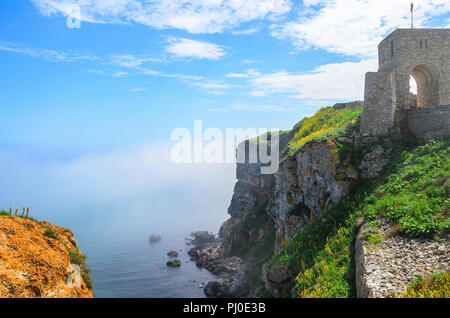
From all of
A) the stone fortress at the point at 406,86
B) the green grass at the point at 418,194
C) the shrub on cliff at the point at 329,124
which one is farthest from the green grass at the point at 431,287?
the shrub on cliff at the point at 329,124

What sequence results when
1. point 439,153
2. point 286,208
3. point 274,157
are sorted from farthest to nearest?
point 274,157, point 286,208, point 439,153

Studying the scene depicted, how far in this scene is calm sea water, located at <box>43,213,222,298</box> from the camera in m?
55.2

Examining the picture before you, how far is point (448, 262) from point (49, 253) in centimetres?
1356

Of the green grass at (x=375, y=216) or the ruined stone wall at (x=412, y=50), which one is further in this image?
the ruined stone wall at (x=412, y=50)

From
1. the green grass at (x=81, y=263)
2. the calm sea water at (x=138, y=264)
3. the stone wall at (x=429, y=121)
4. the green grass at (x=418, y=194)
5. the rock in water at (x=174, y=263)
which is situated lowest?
the calm sea water at (x=138, y=264)

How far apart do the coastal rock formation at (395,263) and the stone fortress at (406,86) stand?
11298mm

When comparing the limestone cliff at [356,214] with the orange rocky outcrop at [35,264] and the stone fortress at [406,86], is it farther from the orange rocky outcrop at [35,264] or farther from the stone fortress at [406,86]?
the orange rocky outcrop at [35,264]

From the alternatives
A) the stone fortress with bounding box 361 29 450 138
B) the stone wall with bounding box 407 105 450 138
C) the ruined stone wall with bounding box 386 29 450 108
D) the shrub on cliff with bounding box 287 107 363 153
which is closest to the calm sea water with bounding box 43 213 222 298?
the shrub on cliff with bounding box 287 107 363 153

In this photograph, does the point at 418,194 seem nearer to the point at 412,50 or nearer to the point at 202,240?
the point at 412,50

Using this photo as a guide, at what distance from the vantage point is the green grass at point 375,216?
43.7ft

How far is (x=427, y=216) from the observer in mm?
13250

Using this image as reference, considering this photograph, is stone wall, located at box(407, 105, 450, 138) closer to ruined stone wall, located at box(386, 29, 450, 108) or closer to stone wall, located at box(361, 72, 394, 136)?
ruined stone wall, located at box(386, 29, 450, 108)
